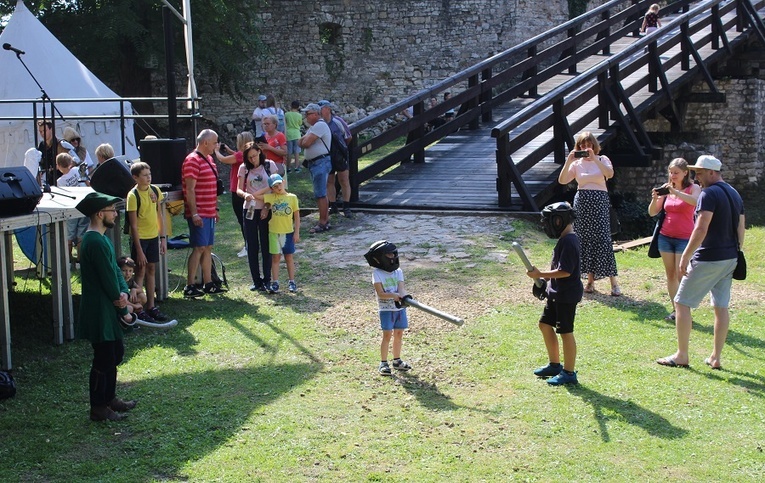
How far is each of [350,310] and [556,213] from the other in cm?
265

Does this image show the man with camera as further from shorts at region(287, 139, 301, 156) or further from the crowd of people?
shorts at region(287, 139, 301, 156)

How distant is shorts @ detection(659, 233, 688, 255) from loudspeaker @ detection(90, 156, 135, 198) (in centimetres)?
463

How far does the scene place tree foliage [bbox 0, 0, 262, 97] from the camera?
68.5ft

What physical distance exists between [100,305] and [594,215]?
186 inches

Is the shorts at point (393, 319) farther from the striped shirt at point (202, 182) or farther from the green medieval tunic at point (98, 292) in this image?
the striped shirt at point (202, 182)

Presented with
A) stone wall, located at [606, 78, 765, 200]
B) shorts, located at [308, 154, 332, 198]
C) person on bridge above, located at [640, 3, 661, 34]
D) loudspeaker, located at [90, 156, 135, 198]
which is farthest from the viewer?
person on bridge above, located at [640, 3, 661, 34]

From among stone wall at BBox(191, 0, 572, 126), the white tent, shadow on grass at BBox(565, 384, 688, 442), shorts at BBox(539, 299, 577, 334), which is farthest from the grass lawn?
stone wall at BBox(191, 0, 572, 126)

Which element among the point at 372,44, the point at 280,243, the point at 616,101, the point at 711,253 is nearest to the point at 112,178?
the point at 280,243

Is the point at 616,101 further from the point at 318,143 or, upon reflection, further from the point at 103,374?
the point at 103,374

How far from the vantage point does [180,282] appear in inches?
384

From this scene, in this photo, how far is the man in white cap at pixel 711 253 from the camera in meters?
6.43

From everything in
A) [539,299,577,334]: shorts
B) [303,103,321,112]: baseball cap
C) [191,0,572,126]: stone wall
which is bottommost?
[539,299,577,334]: shorts

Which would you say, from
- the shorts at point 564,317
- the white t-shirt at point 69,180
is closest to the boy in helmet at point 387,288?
the shorts at point 564,317

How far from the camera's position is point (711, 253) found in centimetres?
649
